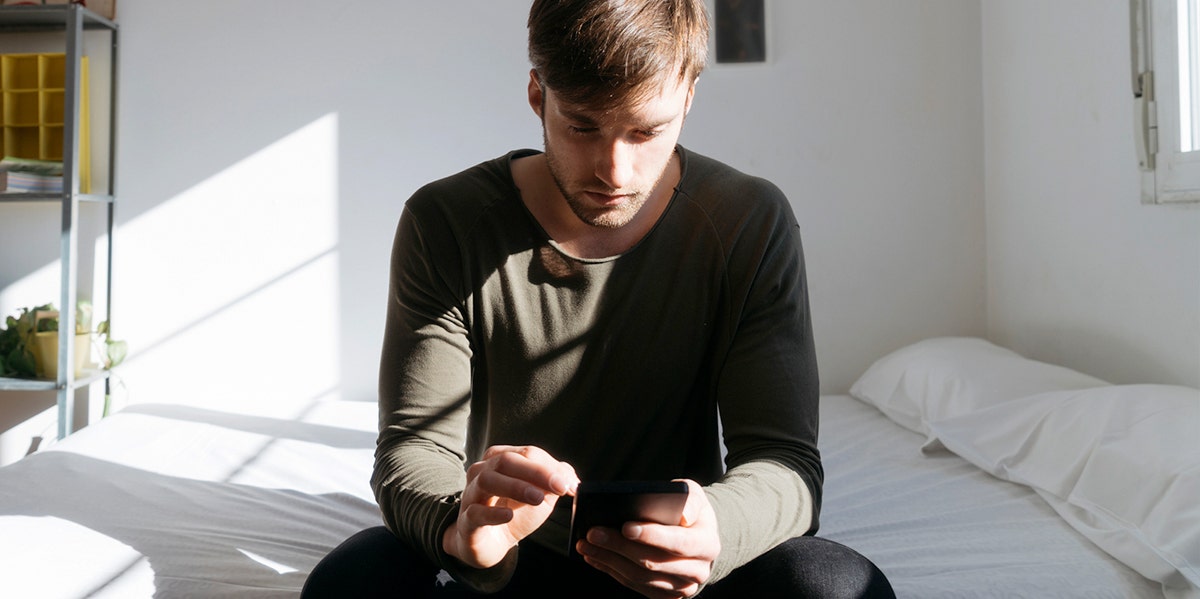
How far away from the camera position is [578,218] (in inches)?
45.2

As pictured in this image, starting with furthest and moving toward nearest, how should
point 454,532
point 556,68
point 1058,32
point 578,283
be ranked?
1. point 1058,32
2. point 578,283
3. point 556,68
4. point 454,532

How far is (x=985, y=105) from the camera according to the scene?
2619mm

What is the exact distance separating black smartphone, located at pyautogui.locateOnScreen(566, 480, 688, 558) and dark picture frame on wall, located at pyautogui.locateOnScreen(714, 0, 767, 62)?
→ 207cm

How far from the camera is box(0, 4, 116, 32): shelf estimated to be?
2510mm

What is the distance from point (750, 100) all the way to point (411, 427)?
1.89m

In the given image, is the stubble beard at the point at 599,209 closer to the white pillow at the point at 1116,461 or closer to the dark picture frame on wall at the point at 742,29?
the white pillow at the point at 1116,461

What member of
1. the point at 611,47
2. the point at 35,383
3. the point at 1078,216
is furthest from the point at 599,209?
the point at 35,383

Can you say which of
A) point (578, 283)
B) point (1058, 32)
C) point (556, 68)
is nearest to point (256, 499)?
point (578, 283)

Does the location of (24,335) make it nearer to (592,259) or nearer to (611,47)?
(592,259)

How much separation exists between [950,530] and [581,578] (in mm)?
687

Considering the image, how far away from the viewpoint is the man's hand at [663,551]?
31.1 inches

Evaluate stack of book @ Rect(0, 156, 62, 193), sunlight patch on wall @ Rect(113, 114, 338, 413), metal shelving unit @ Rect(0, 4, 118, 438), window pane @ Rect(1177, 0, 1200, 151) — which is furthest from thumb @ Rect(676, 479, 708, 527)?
stack of book @ Rect(0, 156, 62, 193)

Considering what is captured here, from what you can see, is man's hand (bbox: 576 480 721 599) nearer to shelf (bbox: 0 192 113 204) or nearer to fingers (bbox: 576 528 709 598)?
fingers (bbox: 576 528 709 598)

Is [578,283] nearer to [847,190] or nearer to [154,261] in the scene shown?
[847,190]
